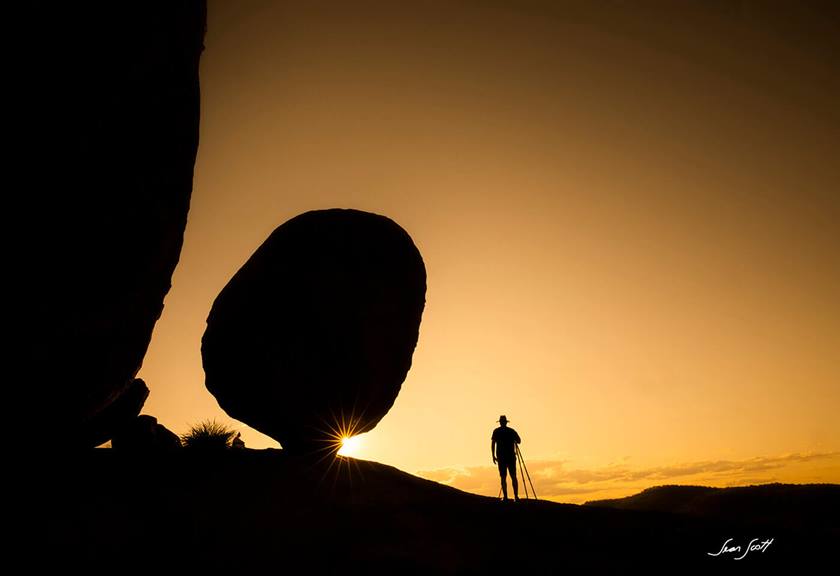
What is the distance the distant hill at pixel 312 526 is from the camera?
30.1ft

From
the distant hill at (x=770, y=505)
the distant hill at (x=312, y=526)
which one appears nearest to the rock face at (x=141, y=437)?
the distant hill at (x=312, y=526)

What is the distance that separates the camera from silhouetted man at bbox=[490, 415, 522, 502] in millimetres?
15398

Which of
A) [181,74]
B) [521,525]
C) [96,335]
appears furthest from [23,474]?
[521,525]

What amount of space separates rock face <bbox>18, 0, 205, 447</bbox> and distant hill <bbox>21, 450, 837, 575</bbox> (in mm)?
2301

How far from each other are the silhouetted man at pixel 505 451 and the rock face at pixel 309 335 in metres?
3.71

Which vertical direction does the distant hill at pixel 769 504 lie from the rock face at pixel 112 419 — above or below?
below

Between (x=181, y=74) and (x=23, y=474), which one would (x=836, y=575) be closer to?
(x=181, y=74)

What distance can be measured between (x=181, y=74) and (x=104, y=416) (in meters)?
10.7

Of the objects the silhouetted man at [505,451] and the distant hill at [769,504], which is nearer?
the silhouetted man at [505,451]
